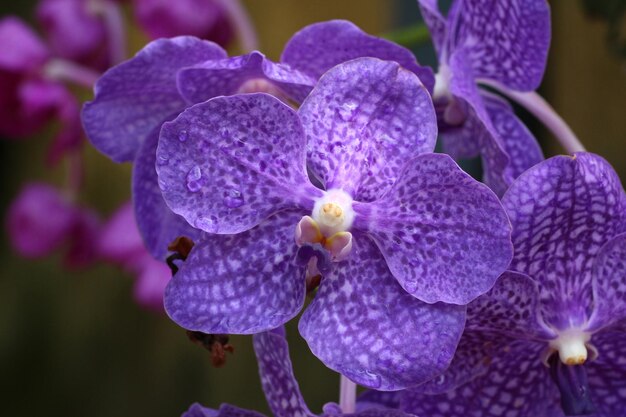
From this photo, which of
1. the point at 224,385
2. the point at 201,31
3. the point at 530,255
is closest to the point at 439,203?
the point at 530,255

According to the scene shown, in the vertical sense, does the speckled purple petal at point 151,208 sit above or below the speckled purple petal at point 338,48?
below

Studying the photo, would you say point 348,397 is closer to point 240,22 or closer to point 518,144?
point 518,144

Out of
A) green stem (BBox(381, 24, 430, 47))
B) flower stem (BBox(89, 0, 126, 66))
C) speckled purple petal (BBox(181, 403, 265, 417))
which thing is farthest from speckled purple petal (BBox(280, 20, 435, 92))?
flower stem (BBox(89, 0, 126, 66))

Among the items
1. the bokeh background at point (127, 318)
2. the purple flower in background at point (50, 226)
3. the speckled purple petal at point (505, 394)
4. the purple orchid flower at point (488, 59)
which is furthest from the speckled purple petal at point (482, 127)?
the bokeh background at point (127, 318)

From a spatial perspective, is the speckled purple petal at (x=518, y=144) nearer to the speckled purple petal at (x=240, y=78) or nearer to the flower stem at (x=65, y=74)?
the speckled purple petal at (x=240, y=78)

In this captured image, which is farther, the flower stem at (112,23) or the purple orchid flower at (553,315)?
the flower stem at (112,23)

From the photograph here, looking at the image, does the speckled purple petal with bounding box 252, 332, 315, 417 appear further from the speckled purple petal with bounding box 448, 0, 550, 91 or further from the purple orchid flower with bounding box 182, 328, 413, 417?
the speckled purple petal with bounding box 448, 0, 550, 91

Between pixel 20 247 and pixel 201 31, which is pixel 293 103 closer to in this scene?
pixel 201 31
